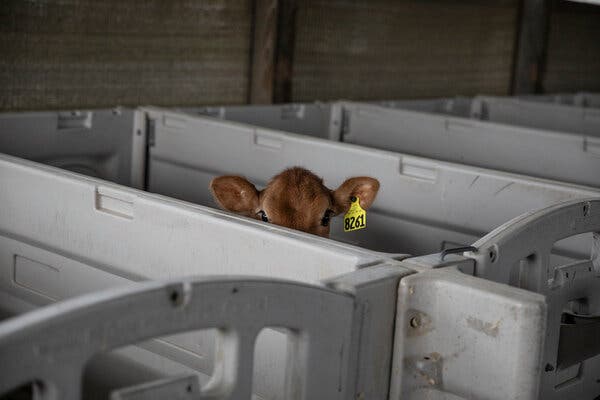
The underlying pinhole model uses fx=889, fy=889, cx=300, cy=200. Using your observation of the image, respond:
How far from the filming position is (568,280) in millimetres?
2061

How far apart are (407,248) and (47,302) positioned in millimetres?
1252

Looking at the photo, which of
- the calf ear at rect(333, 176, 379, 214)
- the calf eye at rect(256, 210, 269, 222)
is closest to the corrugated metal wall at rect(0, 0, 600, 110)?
the calf eye at rect(256, 210, 269, 222)

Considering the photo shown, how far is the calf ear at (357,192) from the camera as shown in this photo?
2.75m

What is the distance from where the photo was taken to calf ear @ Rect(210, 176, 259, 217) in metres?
2.77

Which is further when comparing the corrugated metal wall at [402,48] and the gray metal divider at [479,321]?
the corrugated metal wall at [402,48]

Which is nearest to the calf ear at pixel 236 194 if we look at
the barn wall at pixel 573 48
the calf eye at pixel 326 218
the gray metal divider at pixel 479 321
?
the calf eye at pixel 326 218

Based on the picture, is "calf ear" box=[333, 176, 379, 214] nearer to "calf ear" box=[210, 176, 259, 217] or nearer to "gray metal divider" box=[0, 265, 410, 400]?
"calf ear" box=[210, 176, 259, 217]

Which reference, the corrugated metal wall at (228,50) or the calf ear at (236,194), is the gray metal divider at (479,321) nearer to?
the calf ear at (236,194)

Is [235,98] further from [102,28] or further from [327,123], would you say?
[102,28]

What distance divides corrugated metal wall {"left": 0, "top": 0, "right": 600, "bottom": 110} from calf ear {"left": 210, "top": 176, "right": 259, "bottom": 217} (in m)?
1.35

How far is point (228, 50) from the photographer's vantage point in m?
4.61

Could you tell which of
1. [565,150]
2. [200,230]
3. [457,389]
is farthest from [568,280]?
[565,150]

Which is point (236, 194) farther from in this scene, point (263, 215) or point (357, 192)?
point (357, 192)

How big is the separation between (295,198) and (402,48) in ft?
10.7
